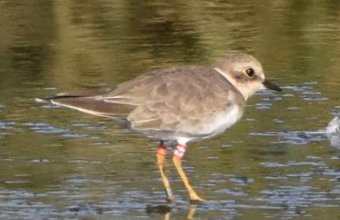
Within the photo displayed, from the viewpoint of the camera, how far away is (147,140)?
10078mm

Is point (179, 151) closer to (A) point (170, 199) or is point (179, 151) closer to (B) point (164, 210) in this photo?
(A) point (170, 199)

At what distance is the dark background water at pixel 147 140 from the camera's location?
27.8 feet

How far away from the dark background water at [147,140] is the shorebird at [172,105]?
1.23 feet

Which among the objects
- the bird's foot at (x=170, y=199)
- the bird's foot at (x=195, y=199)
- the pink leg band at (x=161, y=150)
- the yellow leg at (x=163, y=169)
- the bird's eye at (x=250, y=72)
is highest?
the bird's eye at (x=250, y=72)

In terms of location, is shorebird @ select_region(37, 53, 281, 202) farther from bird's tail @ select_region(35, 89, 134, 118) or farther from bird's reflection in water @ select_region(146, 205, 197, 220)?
bird's reflection in water @ select_region(146, 205, 197, 220)

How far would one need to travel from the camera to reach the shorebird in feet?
27.8

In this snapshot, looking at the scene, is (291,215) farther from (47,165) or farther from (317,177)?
(47,165)

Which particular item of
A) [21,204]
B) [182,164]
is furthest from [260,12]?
[21,204]

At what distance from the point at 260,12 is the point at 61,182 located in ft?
24.9

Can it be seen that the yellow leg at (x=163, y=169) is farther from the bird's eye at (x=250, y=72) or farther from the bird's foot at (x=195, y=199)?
the bird's eye at (x=250, y=72)

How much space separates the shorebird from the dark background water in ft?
1.23

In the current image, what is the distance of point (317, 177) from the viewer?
8.95 meters

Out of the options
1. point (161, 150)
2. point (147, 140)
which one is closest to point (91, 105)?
point (161, 150)

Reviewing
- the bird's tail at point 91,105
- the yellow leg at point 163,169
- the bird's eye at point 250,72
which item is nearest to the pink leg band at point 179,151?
the yellow leg at point 163,169
